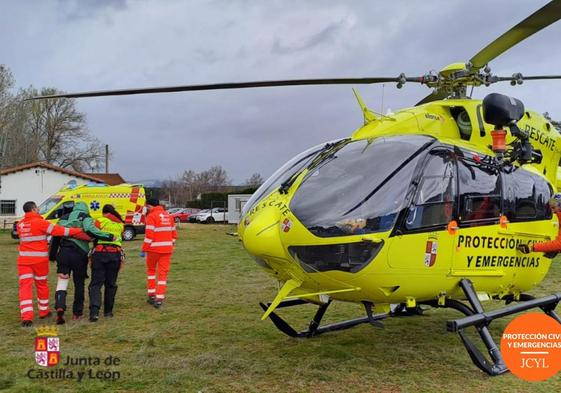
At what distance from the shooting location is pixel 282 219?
453 cm

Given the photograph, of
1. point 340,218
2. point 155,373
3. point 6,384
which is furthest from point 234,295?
point 340,218

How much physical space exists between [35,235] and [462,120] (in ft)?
19.8

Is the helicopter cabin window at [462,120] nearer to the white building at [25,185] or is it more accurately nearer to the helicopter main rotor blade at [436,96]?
the helicopter main rotor blade at [436,96]

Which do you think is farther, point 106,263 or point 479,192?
point 106,263

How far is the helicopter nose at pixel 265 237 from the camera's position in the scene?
14.6 ft

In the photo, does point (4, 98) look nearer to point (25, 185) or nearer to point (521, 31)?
point (25, 185)

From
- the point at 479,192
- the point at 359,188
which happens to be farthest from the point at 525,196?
the point at 359,188

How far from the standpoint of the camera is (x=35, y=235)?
718 centimetres

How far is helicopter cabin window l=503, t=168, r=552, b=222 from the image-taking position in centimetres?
536

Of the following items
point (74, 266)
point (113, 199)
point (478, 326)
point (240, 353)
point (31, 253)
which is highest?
point (113, 199)

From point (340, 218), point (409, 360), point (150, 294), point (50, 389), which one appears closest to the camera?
point (340, 218)

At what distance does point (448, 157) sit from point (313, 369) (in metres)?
2.61

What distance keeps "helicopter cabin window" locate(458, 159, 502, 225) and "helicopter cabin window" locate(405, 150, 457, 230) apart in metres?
0.15

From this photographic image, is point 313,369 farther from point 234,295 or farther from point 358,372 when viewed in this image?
point 234,295
